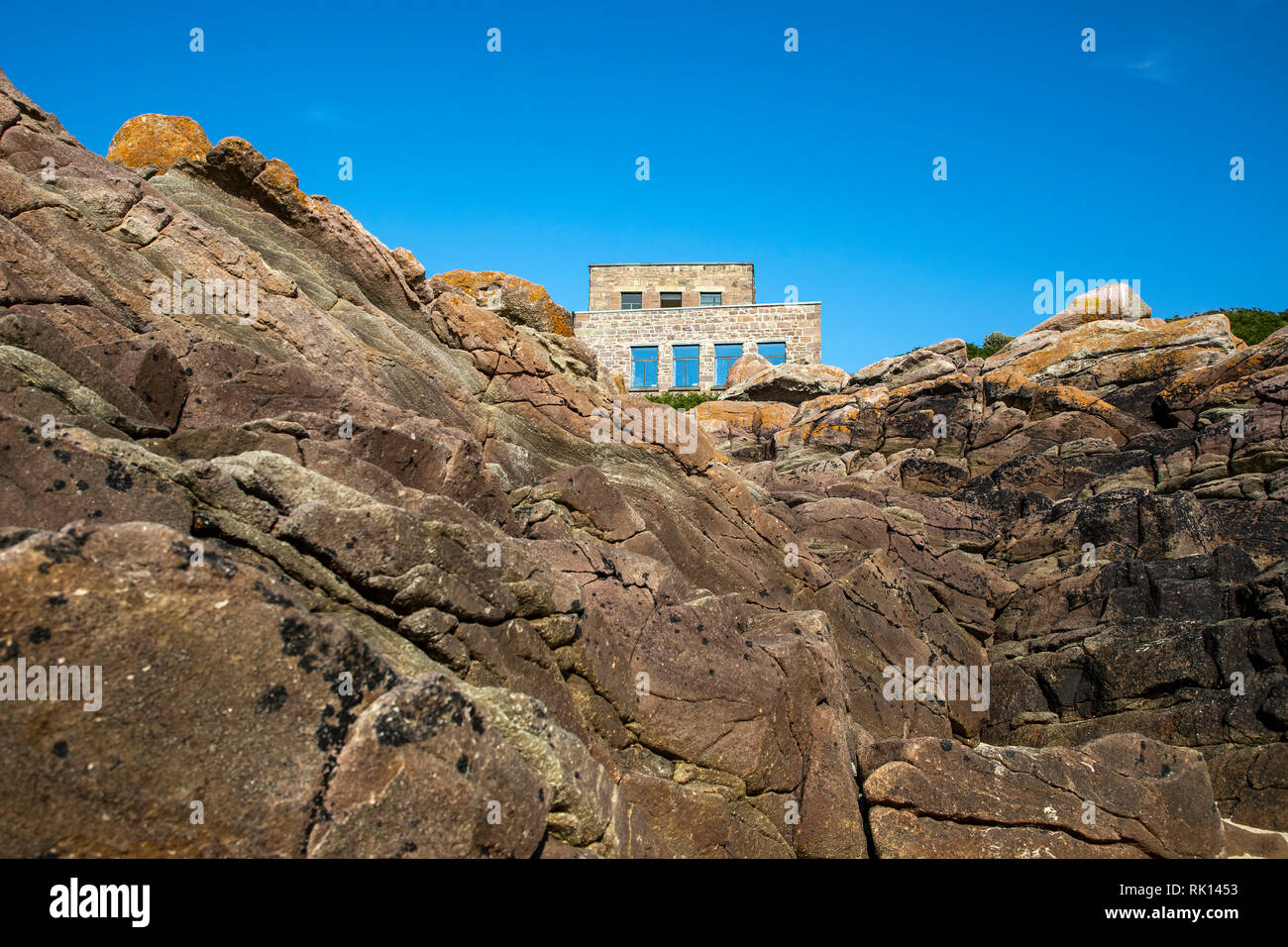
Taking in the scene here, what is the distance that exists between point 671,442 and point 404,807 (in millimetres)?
13456

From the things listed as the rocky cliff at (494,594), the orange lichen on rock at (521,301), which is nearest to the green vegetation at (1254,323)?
the rocky cliff at (494,594)

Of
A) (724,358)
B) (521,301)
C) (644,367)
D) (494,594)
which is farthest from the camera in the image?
(644,367)

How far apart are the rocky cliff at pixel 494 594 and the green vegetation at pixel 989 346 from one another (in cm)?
2476

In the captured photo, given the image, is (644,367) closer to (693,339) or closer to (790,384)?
(693,339)

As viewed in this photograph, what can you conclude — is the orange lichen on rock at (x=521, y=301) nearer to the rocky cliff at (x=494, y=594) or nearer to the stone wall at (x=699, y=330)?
the rocky cliff at (x=494, y=594)

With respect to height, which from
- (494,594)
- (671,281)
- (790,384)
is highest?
(671,281)

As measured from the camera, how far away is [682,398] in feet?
167

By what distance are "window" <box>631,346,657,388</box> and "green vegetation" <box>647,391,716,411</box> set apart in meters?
2.79

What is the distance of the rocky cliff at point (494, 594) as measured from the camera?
208 inches

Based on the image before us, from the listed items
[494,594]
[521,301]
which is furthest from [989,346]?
[494,594]

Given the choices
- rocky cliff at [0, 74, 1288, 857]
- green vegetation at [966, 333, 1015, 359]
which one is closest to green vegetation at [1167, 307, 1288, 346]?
green vegetation at [966, 333, 1015, 359]

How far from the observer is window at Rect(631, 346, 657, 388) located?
58.3 m

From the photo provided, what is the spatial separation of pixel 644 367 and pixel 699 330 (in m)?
4.39
